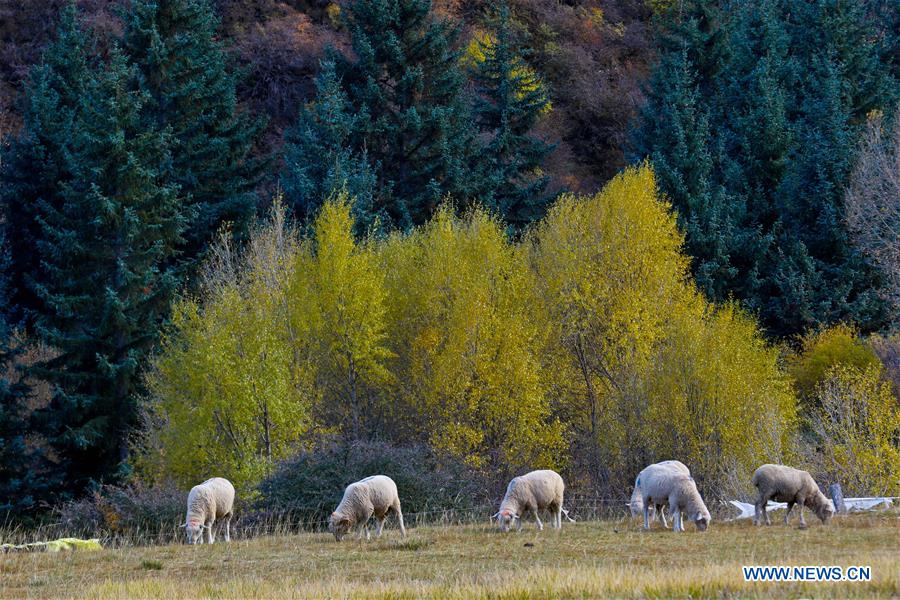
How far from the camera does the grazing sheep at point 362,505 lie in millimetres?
21625

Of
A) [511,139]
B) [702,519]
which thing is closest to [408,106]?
[511,139]

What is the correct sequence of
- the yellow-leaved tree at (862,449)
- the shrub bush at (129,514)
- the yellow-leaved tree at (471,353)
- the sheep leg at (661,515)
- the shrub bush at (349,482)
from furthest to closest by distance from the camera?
the yellow-leaved tree at (471,353) → the yellow-leaved tree at (862,449) → the shrub bush at (349,482) → the shrub bush at (129,514) → the sheep leg at (661,515)

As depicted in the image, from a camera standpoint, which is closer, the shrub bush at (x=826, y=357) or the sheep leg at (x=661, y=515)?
the sheep leg at (x=661, y=515)

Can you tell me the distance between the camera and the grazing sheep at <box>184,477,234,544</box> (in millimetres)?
22625

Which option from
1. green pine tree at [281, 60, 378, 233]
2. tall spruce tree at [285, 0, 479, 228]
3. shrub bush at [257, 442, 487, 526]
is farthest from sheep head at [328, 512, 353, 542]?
tall spruce tree at [285, 0, 479, 228]

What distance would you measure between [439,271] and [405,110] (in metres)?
22.0

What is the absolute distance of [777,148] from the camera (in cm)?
6009

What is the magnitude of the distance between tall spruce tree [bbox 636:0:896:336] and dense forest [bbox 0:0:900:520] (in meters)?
0.19

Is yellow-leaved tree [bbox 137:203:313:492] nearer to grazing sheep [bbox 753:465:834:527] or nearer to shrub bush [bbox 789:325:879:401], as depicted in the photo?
grazing sheep [bbox 753:465:834:527]

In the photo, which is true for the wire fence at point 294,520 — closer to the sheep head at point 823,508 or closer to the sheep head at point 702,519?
the sheep head at point 823,508

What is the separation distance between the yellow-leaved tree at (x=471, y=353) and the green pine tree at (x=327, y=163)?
7542mm

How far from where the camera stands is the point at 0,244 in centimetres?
5328

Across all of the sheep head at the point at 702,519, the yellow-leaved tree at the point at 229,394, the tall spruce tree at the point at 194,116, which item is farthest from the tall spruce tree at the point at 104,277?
the sheep head at the point at 702,519

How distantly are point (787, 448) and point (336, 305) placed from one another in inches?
651
